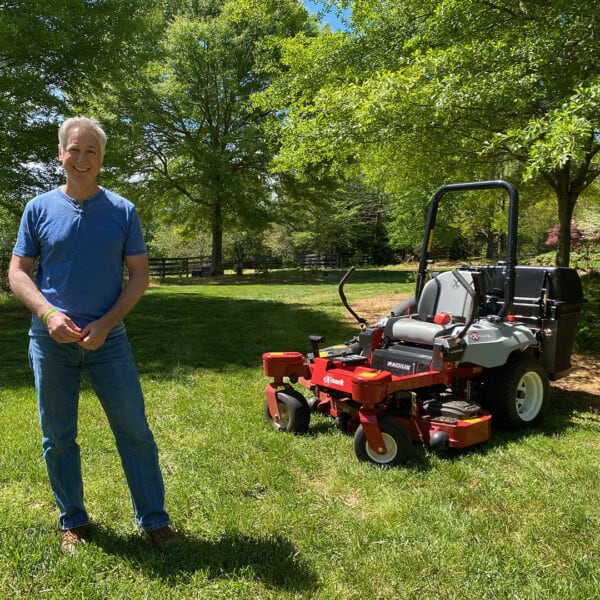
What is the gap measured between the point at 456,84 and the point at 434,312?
8.97 feet

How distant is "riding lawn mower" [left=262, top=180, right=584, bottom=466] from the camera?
387cm

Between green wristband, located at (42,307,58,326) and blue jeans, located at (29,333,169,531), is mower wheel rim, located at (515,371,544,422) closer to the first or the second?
blue jeans, located at (29,333,169,531)

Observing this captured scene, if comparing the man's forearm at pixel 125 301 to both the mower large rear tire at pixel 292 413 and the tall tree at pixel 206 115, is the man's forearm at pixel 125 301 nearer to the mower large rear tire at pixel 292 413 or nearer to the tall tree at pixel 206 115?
the mower large rear tire at pixel 292 413

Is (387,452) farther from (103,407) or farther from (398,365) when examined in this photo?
(103,407)

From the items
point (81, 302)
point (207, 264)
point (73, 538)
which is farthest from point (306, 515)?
point (207, 264)

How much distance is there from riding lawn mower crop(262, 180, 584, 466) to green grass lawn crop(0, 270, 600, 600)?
0.69 feet

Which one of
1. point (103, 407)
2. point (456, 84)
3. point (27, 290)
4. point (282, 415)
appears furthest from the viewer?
point (456, 84)

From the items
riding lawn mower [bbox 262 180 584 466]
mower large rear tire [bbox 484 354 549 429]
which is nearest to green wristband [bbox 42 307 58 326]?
riding lawn mower [bbox 262 180 584 466]

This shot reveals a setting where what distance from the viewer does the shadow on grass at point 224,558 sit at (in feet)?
8.45

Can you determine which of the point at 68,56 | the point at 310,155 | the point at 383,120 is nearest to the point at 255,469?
the point at 383,120

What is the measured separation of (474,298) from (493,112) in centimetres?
367

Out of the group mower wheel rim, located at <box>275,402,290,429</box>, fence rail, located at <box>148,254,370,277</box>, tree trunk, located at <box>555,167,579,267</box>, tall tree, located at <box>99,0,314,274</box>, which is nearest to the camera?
mower wheel rim, located at <box>275,402,290,429</box>

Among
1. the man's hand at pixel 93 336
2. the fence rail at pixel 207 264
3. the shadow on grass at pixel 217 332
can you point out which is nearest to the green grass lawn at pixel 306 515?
the man's hand at pixel 93 336

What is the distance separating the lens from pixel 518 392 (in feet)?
15.5
